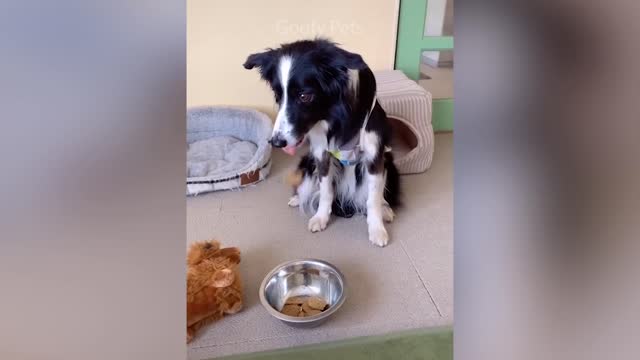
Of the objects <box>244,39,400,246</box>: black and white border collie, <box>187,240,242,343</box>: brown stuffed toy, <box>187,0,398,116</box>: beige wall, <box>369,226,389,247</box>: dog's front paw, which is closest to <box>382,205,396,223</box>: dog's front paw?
<box>244,39,400,246</box>: black and white border collie

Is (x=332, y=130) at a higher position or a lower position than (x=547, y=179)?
lower

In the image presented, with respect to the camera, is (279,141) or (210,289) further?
(279,141)

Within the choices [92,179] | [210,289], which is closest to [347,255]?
[210,289]

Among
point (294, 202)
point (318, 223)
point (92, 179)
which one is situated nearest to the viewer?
point (92, 179)

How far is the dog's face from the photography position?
4.80 feet

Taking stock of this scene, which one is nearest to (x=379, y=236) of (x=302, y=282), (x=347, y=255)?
(x=347, y=255)

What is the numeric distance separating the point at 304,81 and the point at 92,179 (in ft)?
3.80

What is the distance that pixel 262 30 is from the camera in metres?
2.18

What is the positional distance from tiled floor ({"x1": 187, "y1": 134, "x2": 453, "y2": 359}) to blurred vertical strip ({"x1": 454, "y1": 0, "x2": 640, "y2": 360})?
765mm

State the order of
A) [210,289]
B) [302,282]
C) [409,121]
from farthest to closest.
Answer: [409,121]
[302,282]
[210,289]

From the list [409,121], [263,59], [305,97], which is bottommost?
[409,121]

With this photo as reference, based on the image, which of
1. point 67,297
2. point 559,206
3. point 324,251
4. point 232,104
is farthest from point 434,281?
point 232,104

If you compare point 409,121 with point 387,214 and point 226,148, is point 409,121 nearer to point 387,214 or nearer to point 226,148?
point 387,214

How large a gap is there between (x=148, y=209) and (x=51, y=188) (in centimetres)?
7
